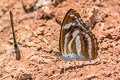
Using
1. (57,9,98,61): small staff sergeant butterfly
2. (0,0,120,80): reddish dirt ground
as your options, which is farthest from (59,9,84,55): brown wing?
(0,0,120,80): reddish dirt ground

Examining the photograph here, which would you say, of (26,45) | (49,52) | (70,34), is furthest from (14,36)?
(70,34)

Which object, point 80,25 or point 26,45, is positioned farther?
point 26,45

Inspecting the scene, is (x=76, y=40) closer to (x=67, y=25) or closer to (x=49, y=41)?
(x=67, y=25)

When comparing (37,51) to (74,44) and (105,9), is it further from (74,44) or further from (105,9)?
(105,9)

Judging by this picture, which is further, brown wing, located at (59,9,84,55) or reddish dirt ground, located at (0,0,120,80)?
brown wing, located at (59,9,84,55)

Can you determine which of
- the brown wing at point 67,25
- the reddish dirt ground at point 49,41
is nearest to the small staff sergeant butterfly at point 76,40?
the brown wing at point 67,25

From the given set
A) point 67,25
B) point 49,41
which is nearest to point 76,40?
point 67,25

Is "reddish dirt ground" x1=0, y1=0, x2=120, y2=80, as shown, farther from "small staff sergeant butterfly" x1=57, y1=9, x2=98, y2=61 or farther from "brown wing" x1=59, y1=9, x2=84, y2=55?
"brown wing" x1=59, y1=9, x2=84, y2=55

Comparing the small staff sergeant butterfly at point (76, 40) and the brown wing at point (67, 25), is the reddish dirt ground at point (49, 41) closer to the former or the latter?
the small staff sergeant butterfly at point (76, 40)
